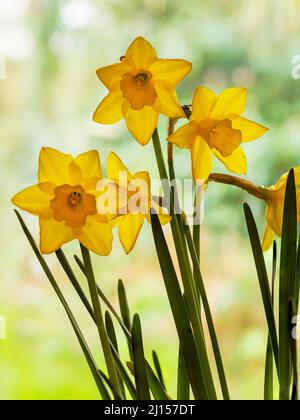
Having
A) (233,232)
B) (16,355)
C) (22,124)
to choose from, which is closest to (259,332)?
(233,232)

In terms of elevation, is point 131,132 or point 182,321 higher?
point 131,132

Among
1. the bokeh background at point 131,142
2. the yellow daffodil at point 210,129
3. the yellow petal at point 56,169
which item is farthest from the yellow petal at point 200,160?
the bokeh background at point 131,142

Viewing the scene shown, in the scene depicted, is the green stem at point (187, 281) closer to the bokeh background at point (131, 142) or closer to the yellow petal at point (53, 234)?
the yellow petal at point (53, 234)

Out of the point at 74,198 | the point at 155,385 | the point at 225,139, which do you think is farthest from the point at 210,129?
the point at 155,385

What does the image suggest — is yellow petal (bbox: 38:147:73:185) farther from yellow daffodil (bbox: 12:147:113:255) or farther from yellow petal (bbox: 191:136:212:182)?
yellow petal (bbox: 191:136:212:182)

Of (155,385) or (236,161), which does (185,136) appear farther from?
(155,385)

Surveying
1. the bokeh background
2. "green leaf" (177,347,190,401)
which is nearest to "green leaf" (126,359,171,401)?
"green leaf" (177,347,190,401)
